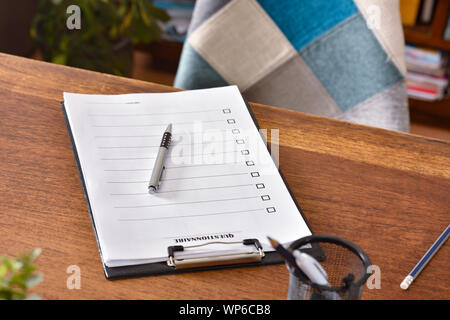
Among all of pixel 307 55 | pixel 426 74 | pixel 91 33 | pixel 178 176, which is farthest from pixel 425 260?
pixel 426 74

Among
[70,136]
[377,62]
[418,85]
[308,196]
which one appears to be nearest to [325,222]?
[308,196]

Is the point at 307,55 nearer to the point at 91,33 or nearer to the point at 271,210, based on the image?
the point at 271,210

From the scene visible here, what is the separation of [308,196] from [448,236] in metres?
0.17

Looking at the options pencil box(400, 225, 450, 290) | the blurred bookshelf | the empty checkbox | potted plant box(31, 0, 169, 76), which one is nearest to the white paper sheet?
the empty checkbox

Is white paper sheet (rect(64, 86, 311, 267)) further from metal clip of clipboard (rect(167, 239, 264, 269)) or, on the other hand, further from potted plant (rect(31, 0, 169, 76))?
potted plant (rect(31, 0, 169, 76))

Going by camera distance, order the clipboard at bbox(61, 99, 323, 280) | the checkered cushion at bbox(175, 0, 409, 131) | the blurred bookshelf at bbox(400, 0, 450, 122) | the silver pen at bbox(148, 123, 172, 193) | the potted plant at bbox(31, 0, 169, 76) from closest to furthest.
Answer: the clipboard at bbox(61, 99, 323, 280)
the silver pen at bbox(148, 123, 172, 193)
the checkered cushion at bbox(175, 0, 409, 131)
the potted plant at bbox(31, 0, 169, 76)
the blurred bookshelf at bbox(400, 0, 450, 122)

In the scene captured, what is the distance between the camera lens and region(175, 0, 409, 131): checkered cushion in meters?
1.09

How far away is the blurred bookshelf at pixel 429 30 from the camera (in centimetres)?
223

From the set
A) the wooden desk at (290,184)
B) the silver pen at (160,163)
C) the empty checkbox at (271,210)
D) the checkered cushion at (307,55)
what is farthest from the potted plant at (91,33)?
the empty checkbox at (271,210)

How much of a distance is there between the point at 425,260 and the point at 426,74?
1.84 meters

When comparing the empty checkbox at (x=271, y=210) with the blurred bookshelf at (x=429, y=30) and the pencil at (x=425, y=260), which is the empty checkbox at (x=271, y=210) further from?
the blurred bookshelf at (x=429, y=30)

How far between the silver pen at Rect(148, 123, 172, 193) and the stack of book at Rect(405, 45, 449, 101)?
1.77 m

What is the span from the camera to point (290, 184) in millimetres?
751

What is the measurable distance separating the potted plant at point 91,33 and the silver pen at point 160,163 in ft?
4.15
